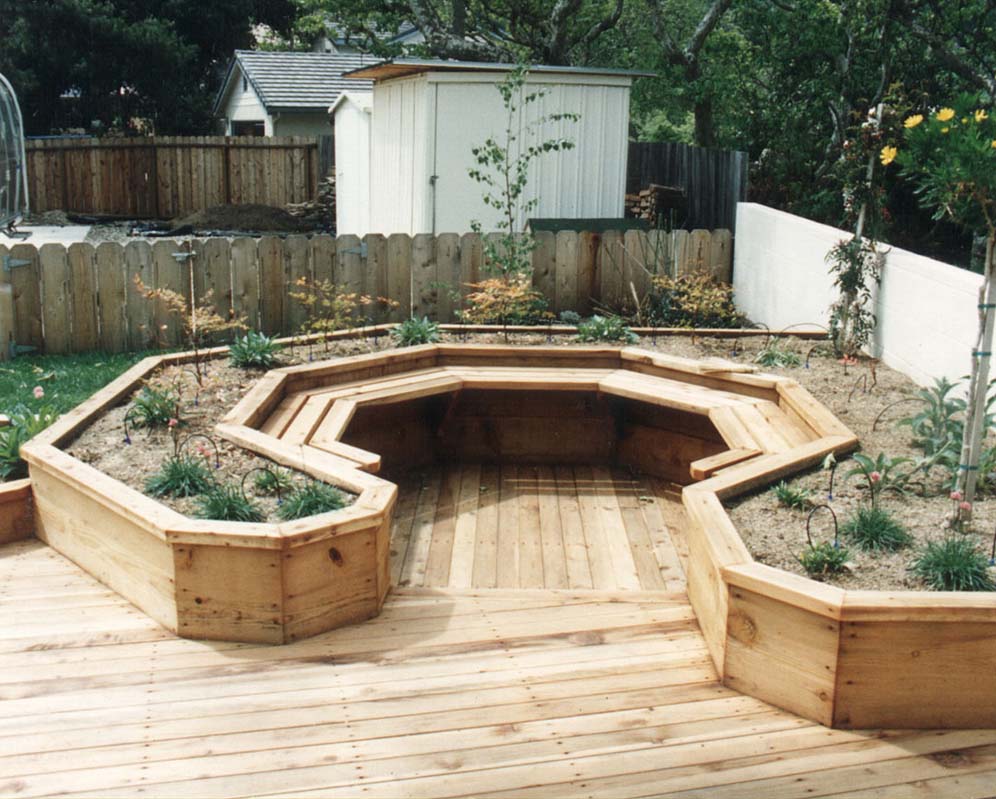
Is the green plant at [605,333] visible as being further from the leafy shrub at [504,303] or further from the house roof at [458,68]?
the house roof at [458,68]

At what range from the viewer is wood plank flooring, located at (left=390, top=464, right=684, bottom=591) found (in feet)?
18.6

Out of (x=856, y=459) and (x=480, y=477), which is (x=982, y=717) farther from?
(x=480, y=477)

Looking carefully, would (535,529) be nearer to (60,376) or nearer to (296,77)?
(60,376)

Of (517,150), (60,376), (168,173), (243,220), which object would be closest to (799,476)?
(60,376)

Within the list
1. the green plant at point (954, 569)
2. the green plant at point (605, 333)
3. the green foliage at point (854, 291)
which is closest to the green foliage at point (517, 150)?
the green plant at point (605, 333)

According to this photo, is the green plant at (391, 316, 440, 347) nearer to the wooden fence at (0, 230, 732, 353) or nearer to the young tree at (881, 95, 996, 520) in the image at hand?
the wooden fence at (0, 230, 732, 353)

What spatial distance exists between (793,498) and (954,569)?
101 cm

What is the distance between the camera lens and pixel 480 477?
7.39 m

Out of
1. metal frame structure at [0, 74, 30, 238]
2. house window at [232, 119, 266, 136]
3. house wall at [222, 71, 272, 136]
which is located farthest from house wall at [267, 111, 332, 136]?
metal frame structure at [0, 74, 30, 238]

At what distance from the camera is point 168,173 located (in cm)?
2211

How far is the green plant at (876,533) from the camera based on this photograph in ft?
13.8

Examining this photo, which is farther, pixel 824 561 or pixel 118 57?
pixel 118 57

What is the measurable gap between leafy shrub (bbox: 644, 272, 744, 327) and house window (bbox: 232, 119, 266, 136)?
20.0m

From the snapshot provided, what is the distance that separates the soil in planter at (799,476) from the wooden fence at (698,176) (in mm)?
3760
